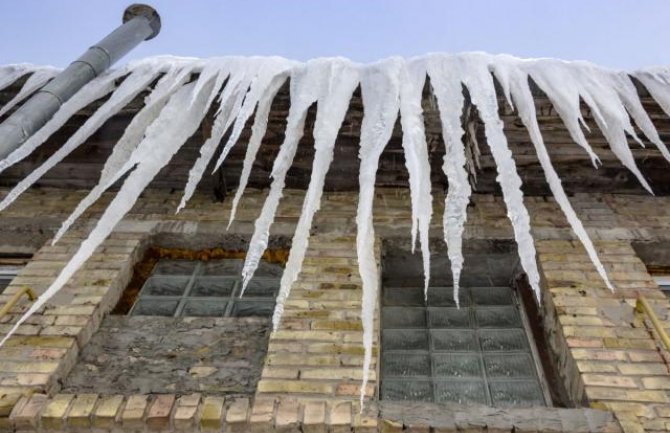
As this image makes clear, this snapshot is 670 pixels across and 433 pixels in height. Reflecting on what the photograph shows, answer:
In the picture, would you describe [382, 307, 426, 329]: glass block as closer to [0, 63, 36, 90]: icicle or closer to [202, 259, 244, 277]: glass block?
[202, 259, 244, 277]: glass block

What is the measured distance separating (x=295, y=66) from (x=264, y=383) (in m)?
1.84

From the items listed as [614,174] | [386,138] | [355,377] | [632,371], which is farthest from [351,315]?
[614,174]

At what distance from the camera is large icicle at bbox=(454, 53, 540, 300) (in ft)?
8.54

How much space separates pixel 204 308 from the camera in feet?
12.8

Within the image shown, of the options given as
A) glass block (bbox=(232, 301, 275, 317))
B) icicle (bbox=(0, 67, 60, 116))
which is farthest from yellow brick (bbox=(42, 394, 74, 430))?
icicle (bbox=(0, 67, 60, 116))

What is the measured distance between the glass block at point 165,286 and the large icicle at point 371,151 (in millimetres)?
1294

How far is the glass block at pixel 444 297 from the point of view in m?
4.07

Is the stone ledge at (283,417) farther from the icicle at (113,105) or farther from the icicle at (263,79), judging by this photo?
the icicle at (263,79)

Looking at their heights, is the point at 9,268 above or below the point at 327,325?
above

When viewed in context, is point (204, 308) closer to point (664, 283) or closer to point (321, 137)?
point (321, 137)

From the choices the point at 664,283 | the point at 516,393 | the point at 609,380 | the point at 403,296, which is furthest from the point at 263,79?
the point at 664,283

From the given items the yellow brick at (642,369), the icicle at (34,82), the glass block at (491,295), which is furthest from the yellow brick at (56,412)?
the yellow brick at (642,369)

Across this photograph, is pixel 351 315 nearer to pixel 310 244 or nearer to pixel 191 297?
pixel 310 244

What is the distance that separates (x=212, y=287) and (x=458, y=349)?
1506 millimetres
